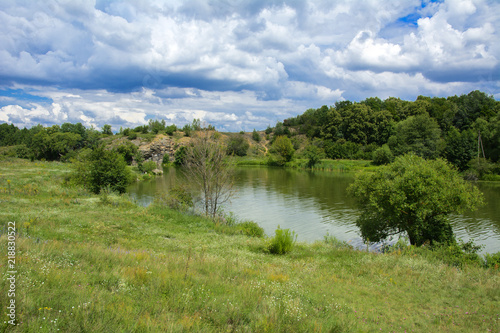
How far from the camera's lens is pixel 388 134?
8550 centimetres

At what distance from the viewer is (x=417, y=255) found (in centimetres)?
1240

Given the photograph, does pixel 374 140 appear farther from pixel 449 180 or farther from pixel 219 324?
pixel 219 324

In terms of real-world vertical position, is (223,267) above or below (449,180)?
below

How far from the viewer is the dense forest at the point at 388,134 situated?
57.4m

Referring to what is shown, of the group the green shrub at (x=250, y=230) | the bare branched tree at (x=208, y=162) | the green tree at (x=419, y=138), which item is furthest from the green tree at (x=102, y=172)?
the green tree at (x=419, y=138)

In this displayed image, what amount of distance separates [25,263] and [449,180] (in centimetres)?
1987

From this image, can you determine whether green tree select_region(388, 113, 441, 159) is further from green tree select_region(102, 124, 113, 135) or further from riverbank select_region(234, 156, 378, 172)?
green tree select_region(102, 124, 113, 135)

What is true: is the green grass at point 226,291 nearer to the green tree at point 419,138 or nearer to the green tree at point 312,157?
the green tree at point 419,138

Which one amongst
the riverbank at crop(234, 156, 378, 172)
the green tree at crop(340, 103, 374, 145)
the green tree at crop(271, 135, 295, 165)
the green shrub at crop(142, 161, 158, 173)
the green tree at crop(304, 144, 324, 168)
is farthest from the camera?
the green tree at crop(340, 103, 374, 145)

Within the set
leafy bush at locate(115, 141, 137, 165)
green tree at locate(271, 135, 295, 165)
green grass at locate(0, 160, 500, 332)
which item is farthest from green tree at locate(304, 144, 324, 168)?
green grass at locate(0, 160, 500, 332)

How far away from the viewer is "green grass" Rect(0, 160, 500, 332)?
13.3ft

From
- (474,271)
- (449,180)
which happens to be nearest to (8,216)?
(474,271)

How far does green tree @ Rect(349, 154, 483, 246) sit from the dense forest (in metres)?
41.7

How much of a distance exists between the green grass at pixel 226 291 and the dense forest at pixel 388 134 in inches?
2044
